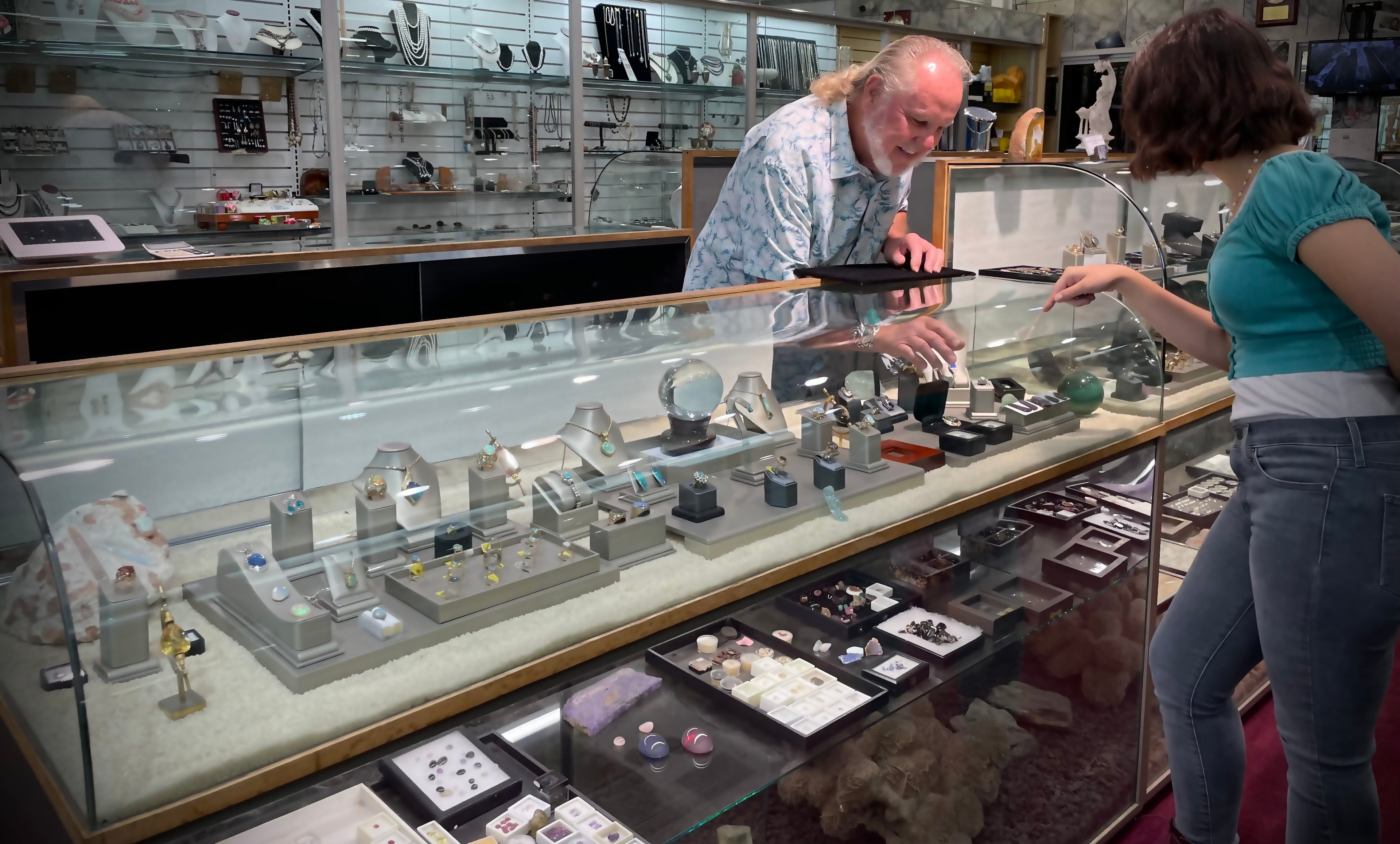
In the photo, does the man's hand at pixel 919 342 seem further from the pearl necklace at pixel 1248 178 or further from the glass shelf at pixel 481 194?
the glass shelf at pixel 481 194

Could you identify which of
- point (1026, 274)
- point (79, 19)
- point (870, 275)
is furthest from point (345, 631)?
point (79, 19)

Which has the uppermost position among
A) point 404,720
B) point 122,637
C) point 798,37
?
point 798,37

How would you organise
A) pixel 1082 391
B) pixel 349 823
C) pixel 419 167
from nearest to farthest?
1. pixel 349 823
2. pixel 1082 391
3. pixel 419 167

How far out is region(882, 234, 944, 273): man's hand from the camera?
107 inches

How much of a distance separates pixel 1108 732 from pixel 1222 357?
0.97 meters

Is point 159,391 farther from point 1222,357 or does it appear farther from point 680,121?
point 680,121

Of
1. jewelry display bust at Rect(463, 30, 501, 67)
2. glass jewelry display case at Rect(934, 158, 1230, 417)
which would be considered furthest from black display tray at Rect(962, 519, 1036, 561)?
jewelry display bust at Rect(463, 30, 501, 67)

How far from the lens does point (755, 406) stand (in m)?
1.89

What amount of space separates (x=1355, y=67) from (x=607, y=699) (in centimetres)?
743

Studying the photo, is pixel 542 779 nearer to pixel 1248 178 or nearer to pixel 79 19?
pixel 1248 178

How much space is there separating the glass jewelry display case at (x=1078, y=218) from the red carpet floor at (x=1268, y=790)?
124 cm

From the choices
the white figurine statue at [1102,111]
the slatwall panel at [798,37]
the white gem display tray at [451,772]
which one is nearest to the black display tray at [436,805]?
the white gem display tray at [451,772]

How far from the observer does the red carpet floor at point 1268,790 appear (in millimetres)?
2404

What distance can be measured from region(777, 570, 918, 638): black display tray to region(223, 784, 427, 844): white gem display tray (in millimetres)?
615
